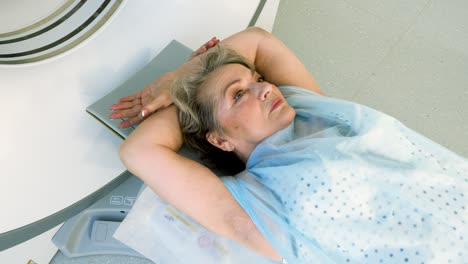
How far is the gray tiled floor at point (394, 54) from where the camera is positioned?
5.00ft

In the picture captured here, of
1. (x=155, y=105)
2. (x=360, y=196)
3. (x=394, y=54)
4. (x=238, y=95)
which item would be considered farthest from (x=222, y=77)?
(x=394, y=54)

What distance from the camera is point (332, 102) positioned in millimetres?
986

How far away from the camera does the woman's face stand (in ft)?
2.95

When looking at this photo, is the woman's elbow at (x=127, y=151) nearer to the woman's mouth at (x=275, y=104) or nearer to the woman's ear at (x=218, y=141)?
the woman's ear at (x=218, y=141)

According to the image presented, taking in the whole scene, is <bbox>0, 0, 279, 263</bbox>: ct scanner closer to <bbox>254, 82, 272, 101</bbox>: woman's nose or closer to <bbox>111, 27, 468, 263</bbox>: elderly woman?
<bbox>111, 27, 468, 263</bbox>: elderly woman

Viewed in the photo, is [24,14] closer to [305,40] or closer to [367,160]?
[367,160]

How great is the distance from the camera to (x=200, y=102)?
98cm

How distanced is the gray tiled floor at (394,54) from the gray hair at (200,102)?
0.67 meters

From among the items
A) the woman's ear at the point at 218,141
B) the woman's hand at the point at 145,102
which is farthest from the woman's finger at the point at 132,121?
the woman's ear at the point at 218,141

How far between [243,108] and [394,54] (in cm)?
98

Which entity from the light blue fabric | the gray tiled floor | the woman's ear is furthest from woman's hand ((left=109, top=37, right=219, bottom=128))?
the gray tiled floor

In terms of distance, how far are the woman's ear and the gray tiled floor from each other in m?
0.72

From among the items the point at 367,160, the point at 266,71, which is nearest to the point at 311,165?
the point at 367,160

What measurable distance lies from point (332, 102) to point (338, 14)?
86cm
